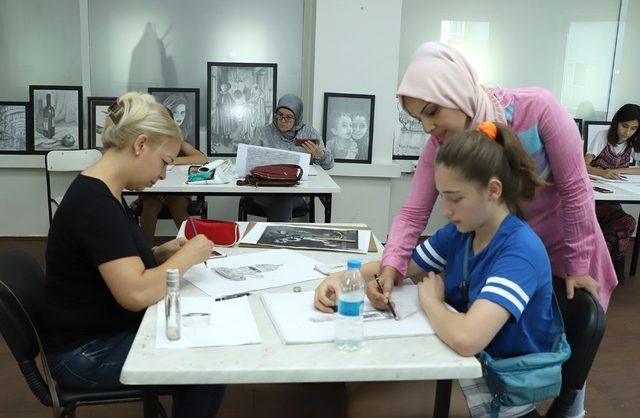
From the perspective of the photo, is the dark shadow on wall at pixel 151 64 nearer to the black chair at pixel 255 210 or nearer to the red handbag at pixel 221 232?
the black chair at pixel 255 210

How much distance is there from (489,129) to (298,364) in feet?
2.37

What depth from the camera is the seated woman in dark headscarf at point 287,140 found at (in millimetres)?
4109

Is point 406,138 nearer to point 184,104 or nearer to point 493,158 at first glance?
point 184,104

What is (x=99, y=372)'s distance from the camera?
1.53 meters

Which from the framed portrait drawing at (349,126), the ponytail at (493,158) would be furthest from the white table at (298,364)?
the framed portrait drawing at (349,126)

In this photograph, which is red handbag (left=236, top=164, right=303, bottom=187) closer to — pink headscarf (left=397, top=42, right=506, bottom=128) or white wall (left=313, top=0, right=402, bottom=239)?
white wall (left=313, top=0, right=402, bottom=239)

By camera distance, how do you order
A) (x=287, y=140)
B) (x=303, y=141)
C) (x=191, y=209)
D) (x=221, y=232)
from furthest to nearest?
(x=287, y=140)
(x=303, y=141)
(x=191, y=209)
(x=221, y=232)

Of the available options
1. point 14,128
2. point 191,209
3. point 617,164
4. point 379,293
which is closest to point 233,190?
point 191,209

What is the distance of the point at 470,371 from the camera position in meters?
1.20

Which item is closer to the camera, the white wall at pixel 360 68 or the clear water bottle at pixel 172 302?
the clear water bottle at pixel 172 302

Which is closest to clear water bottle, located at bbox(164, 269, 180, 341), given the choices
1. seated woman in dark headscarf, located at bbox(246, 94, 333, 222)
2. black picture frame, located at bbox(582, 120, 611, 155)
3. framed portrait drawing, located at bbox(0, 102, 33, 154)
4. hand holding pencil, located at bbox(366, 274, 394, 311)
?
hand holding pencil, located at bbox(366, 274, 394, 311)

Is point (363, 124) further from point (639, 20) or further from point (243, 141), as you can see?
point (639, 20)

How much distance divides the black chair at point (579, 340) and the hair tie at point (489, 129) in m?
0.47

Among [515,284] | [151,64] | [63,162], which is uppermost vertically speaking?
[151,64]
